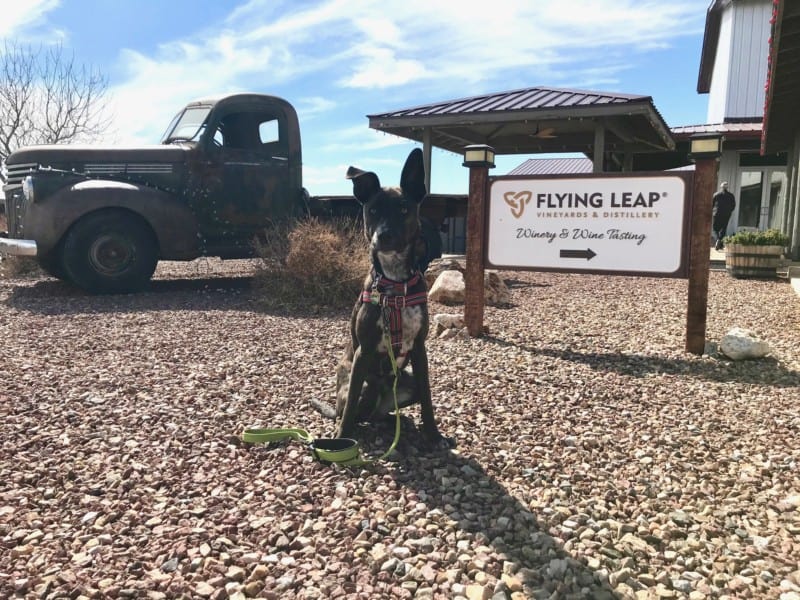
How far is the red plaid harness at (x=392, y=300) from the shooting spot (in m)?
2.95

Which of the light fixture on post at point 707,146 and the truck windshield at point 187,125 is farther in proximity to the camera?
the truck windshield at point 187,125

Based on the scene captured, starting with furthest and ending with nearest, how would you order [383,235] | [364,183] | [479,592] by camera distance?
[364,183] → [383,235] → [479,592]

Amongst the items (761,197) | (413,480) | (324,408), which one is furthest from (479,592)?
(761,197)

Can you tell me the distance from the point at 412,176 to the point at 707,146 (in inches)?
131

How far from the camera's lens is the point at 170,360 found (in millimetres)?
4992

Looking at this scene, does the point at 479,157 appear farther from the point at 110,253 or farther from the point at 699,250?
the point at 110,253

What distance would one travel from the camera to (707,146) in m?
5.01

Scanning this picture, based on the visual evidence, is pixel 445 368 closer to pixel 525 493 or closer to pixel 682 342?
pixel 525 493

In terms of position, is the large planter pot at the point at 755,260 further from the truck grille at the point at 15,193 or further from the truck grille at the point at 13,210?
the truck grille at the point at 13,210

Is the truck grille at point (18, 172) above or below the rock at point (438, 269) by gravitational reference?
above

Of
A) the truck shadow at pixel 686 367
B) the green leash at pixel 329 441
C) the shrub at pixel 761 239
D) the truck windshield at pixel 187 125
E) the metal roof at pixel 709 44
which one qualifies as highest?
the metal roof at pixel 709 44

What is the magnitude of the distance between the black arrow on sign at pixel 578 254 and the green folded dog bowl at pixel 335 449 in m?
3.46

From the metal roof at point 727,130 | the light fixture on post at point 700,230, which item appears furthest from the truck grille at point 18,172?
the metal roof at point 727,130

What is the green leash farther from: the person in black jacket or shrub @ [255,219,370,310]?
the person in black jacket
